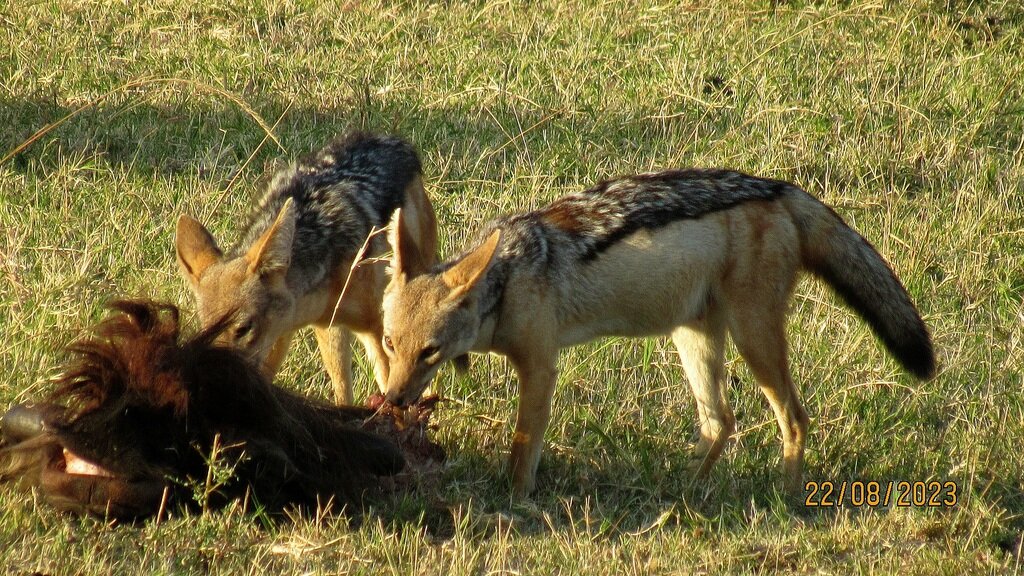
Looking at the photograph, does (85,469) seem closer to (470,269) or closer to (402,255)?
(402,255)

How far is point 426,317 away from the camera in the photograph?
5.39 meters

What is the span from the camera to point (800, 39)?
37.0 feet

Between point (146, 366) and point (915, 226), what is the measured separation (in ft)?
17.7

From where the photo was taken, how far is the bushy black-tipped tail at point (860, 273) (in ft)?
19.9

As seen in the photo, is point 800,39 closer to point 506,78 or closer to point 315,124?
point 506,78

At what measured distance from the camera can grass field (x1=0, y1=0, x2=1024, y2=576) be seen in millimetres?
Answer: 4918

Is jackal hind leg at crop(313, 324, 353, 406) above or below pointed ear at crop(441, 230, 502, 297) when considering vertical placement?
below

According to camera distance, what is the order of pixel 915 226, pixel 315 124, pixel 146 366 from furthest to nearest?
pixel 315 124 → pixel 915 226 → pixel 146 366

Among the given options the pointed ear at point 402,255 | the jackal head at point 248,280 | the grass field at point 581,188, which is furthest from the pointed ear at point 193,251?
the pointed ear at point 402,255

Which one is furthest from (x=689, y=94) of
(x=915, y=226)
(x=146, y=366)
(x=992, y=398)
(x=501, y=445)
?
(x=146, y=366)

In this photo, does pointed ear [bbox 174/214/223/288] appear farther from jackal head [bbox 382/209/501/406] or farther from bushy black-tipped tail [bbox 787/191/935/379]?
bushy black-tipped tail [bbox 787/191/935/379]
